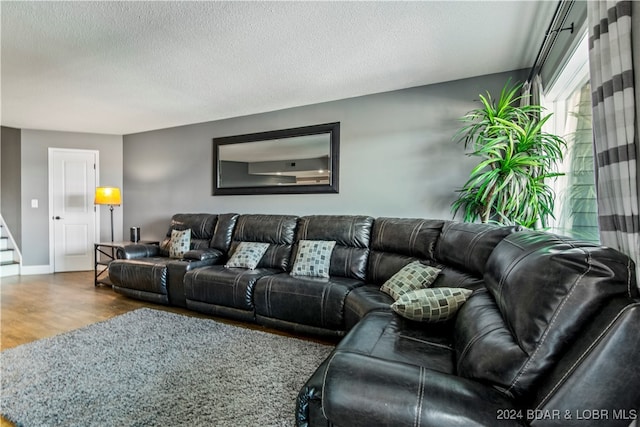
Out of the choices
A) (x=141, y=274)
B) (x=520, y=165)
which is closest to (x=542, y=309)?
(x=520, y=165)

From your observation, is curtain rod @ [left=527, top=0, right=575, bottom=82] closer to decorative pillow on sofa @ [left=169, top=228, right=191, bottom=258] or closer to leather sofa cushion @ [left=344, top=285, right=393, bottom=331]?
leather sofa cushion @ [left=344, top=285, right=393, bottom=331]

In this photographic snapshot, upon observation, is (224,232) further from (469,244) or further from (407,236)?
(469,244)

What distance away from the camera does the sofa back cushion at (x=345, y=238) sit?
9.84ft

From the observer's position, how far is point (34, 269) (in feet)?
16.7

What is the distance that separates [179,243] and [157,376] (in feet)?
7.66

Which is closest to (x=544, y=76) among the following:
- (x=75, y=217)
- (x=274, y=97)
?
(x=274, y=97)

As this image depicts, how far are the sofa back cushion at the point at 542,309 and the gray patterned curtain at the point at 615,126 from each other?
127 mm

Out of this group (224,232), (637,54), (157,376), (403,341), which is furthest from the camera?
(224,232)

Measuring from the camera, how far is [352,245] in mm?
3117

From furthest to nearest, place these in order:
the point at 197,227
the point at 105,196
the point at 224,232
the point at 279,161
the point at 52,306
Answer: the point at 105,196 < the point at 197,227 < the point at 279,161 < the point at 224,232 < the point at 52,306

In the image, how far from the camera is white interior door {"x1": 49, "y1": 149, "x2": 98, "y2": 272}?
521cm

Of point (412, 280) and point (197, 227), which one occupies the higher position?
point (197, 227)

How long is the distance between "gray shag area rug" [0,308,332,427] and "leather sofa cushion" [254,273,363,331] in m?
0.20

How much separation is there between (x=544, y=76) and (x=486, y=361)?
250 cm
